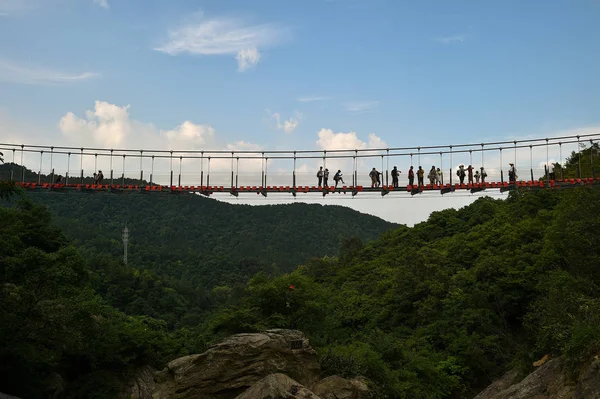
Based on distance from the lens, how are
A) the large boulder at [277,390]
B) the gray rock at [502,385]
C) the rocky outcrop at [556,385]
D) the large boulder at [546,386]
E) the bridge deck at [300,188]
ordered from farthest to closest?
the bridge deck at [300,188] → the gray rock at [502,385] → the large boulder at [277,390] → the large boulder at [546,386] → the rocky outcrop at [556,385]

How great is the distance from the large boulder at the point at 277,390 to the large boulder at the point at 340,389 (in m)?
2.41

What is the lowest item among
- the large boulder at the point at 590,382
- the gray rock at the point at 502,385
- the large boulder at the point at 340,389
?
the gray rock at the point at 502,385

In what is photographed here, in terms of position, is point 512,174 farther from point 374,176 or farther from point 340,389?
point 340,389

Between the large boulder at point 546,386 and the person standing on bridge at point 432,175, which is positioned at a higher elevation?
the person standing on bridge at point 432,175

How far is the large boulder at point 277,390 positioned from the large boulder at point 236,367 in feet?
8.82

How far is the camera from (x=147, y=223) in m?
131

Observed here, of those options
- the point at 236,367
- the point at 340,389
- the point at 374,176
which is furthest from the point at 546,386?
the point at 374,176

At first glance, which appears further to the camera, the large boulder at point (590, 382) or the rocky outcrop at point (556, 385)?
the rocky outcrop at point (556, 385)

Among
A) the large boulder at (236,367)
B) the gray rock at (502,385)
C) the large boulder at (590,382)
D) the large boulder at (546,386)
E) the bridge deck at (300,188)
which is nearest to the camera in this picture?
the large boulder at (590,382)

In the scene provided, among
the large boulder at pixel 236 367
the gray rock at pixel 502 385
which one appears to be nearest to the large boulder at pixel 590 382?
the gray rock at pixel 502 385

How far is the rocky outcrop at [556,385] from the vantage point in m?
13.7

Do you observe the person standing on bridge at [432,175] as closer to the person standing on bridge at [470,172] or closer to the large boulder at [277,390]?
the person standing on bridge at [470,172]

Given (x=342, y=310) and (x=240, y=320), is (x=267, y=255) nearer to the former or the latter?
(x=342, y=310)

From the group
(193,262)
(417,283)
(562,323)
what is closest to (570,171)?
(417,283)
